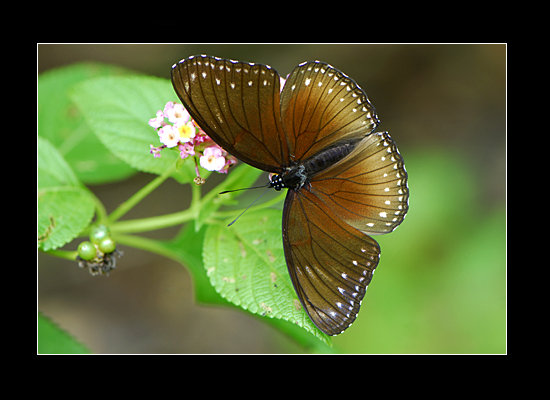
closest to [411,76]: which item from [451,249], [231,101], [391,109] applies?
[391,109]

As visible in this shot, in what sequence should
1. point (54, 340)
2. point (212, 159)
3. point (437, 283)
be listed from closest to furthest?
point (212, 159), point (54, 340), point (437, 283)

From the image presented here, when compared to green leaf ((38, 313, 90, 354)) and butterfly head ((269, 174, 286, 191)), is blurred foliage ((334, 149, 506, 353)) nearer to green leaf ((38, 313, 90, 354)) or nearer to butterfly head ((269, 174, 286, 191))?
butterfly head ((269, 174, 286, 191))

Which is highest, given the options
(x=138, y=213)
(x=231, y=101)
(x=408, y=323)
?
(x=231, y=101)

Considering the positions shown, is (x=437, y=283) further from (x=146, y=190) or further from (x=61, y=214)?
(x=61, y=214)

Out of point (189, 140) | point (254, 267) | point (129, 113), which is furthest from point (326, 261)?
point (129, 113)

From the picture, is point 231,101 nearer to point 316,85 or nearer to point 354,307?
point 316,85

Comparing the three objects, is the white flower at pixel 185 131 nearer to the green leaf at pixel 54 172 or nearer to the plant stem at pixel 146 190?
the plant stem at pixel 146 190


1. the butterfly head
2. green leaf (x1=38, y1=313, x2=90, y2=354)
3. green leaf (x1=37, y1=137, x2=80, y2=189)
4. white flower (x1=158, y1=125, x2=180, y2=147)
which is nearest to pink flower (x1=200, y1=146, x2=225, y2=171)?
white flower (x1=158, y1=125, x2=180, y2=147)
